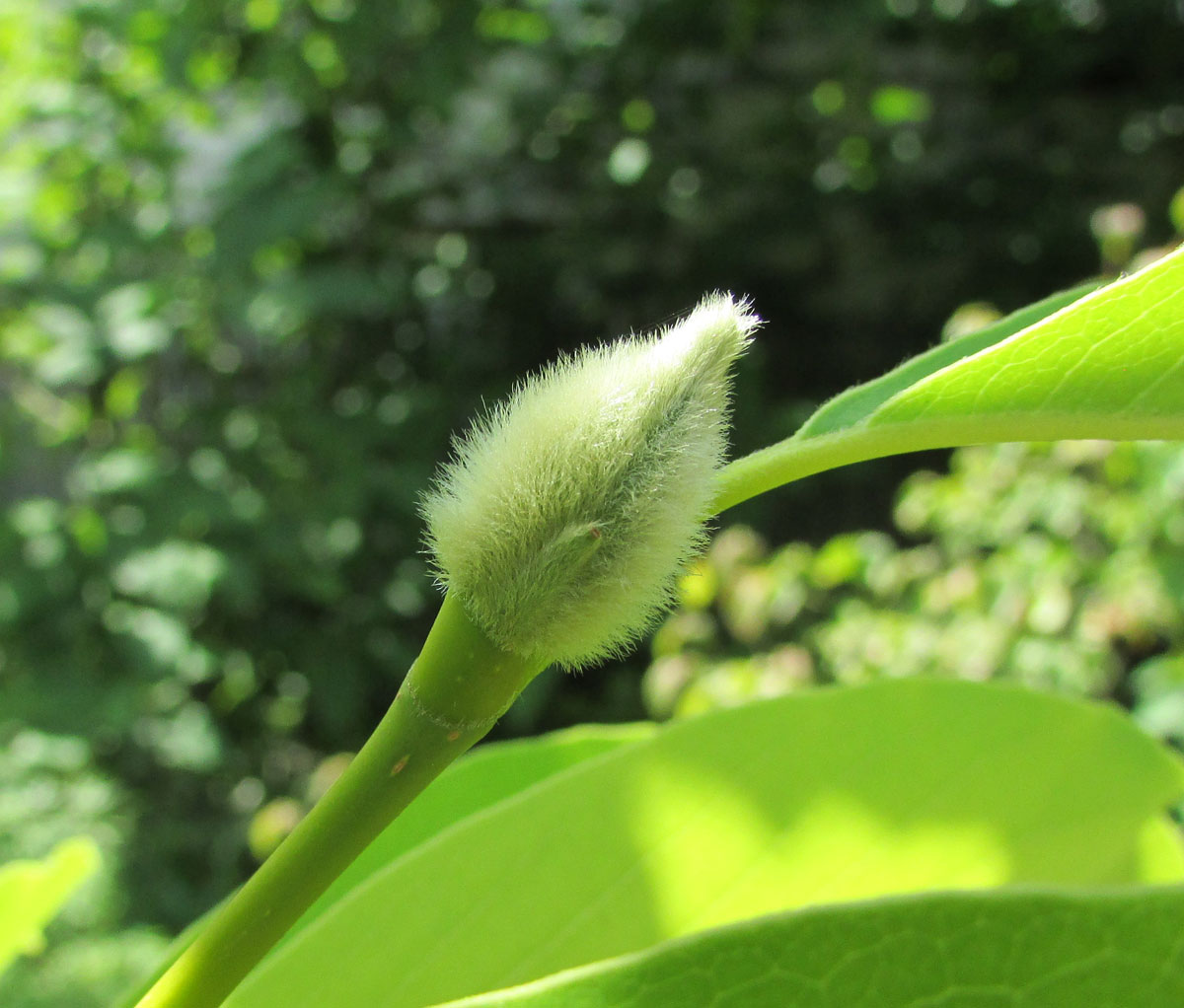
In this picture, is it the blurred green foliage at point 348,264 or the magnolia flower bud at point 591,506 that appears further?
the blurred green foliage at point 348,264

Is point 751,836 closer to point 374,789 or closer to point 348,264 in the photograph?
point 374,789

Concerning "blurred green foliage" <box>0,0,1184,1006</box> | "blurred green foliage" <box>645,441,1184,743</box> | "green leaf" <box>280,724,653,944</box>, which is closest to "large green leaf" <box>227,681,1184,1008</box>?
"green leaf" <box>280,724,653,944</box>

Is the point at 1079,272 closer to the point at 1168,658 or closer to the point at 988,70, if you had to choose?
the point at 988,70

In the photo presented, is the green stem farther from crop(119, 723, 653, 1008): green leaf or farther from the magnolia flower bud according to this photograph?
crop(119, 723, 653, 1008): green leaf

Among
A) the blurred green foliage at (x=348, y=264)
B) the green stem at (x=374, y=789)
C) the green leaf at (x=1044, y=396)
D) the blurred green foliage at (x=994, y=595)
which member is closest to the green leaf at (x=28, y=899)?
the green stem at (x=374, y=789)

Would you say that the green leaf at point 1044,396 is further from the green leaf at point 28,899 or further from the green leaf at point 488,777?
the green leaf at point 28,899
